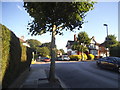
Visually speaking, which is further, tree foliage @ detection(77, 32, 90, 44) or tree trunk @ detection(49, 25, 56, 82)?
tree foliage @ detection(77, 32, 90, 44)

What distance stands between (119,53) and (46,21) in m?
15.9

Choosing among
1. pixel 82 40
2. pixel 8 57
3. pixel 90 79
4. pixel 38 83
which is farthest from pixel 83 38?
pixel 8 57

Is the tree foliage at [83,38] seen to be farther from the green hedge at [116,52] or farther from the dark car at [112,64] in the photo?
the dark car at [112,64]

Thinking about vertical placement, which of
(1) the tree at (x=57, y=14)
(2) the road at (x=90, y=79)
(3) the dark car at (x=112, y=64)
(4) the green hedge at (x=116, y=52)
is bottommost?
(2) the road at (x=90, y=79)

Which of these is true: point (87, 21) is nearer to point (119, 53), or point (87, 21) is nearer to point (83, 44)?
point (119, 53)

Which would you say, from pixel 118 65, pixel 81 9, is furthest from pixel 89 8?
pixel 118 65

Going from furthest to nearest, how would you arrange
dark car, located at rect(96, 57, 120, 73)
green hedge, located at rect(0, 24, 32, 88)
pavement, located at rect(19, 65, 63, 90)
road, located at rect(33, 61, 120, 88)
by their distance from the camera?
1. dark car, located at rect(96, 57, 120, 73)
2. road, located at rect(33, 61, 120, 88)
3. pavement, located at rect(19, 65, 63, 90)
4. green hedge, located at rect(0, 24, 32, 88)

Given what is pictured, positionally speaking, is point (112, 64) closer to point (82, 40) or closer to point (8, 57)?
point (8, 57)

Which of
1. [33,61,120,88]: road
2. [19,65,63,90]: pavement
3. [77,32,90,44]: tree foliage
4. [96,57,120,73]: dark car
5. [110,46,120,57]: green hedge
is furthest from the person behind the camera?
[77,32,90,44]: tree foliage

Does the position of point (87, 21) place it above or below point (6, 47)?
above

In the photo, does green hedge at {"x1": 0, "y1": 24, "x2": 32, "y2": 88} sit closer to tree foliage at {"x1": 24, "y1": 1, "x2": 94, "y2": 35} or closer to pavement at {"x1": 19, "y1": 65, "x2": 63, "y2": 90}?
pavement at {"x1": 19, "y1": 65, "x2": 63, "y2": 90}

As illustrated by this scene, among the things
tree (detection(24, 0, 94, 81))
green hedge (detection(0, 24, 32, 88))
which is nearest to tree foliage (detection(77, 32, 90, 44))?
tree (detection(24, 0, 94, 81))

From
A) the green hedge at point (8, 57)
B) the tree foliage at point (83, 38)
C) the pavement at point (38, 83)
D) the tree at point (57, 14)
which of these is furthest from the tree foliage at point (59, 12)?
the tree foliage at point (83, 38)

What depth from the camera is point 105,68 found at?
14.7m
